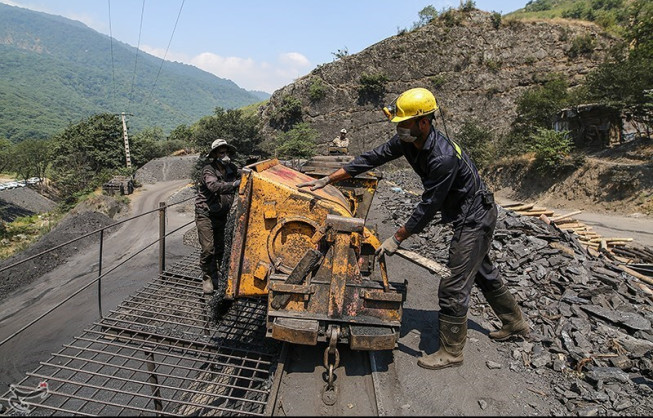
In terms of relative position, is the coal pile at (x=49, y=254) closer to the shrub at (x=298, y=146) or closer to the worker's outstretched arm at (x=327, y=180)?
the shrub at (x=298, y=146)

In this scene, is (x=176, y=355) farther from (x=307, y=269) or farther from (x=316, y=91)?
(x=316, y=91)

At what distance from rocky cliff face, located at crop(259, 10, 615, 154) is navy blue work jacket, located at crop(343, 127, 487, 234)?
28500mm

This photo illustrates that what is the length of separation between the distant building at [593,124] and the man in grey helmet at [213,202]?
59.8ft

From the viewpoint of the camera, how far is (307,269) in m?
3.01

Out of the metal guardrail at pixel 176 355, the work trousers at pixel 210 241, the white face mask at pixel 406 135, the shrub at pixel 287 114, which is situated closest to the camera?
the white face mask at pixel 406 135

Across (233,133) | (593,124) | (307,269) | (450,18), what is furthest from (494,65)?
(307,269)

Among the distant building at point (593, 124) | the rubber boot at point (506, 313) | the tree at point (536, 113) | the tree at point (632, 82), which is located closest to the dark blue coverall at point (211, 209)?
the rubber boot at point (506, 313)

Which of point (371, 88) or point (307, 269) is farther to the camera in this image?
point (371, 88)

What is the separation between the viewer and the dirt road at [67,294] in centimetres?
803

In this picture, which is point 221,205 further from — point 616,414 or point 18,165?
point 18,165

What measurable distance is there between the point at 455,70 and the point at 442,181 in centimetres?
3237

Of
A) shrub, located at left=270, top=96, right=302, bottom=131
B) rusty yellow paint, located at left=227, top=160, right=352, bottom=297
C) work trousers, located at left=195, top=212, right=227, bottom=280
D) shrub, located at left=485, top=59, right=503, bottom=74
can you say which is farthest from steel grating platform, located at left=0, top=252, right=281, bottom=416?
shrub, located at left=485, top=59, right=503, bottom=74

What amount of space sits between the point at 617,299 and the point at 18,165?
173 ft

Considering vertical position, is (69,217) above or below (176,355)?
below
